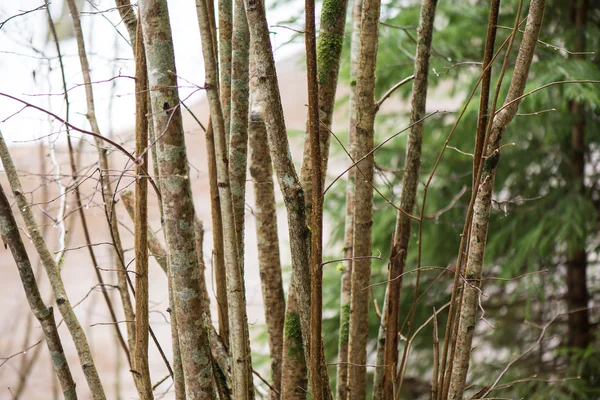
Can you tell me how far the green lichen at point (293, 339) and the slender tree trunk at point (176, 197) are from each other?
0.23 m

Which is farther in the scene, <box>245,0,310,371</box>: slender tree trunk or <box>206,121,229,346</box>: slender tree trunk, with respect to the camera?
<box>206,121,229,346</box>: slender tree trunk

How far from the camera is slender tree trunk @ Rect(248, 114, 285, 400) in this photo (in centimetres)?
112

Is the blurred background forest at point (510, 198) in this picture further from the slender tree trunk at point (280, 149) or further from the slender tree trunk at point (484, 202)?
the slender tree trunk at point (280, 149)

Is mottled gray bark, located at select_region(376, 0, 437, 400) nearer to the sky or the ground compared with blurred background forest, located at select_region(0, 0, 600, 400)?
nearer to the ground

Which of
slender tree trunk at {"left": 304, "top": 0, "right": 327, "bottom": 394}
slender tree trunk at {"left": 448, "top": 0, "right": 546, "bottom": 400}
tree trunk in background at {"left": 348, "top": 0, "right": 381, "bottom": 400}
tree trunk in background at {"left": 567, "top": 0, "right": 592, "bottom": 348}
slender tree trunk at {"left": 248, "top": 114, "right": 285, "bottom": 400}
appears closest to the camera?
slender tree trunk at {"left": 304, "top": 0, "right": 327, "bottom": 394}

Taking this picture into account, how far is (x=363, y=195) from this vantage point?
1.01 m

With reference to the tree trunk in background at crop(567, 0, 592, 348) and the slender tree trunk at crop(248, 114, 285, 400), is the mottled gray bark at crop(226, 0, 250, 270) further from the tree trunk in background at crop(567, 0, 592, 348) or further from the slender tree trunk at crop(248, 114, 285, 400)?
the tree trunk in background at crop(567, 0, 592, 348)

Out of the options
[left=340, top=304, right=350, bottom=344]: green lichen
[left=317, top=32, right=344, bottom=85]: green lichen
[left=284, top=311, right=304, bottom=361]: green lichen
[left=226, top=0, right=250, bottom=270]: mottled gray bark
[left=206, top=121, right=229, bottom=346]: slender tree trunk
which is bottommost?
[left=284, top=311, right=304, bottom=361]: green lichen

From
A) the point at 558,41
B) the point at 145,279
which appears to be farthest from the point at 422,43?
the point at 558,41

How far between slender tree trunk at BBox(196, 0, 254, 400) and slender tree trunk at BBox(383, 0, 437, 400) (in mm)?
265

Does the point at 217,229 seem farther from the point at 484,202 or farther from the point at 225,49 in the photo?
the point at 484,202

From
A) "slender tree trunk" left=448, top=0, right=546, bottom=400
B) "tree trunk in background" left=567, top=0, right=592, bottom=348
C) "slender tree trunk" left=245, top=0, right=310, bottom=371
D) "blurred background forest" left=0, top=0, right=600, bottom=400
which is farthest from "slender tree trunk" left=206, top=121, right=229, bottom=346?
"tree trunk in background" left=567, top=0, right=592, bottom=348

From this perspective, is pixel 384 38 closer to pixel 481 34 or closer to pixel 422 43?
pixel 481 34

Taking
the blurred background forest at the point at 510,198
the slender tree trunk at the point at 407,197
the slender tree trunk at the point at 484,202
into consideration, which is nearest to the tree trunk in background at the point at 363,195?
the slender tree trunk at the point at 407,197
